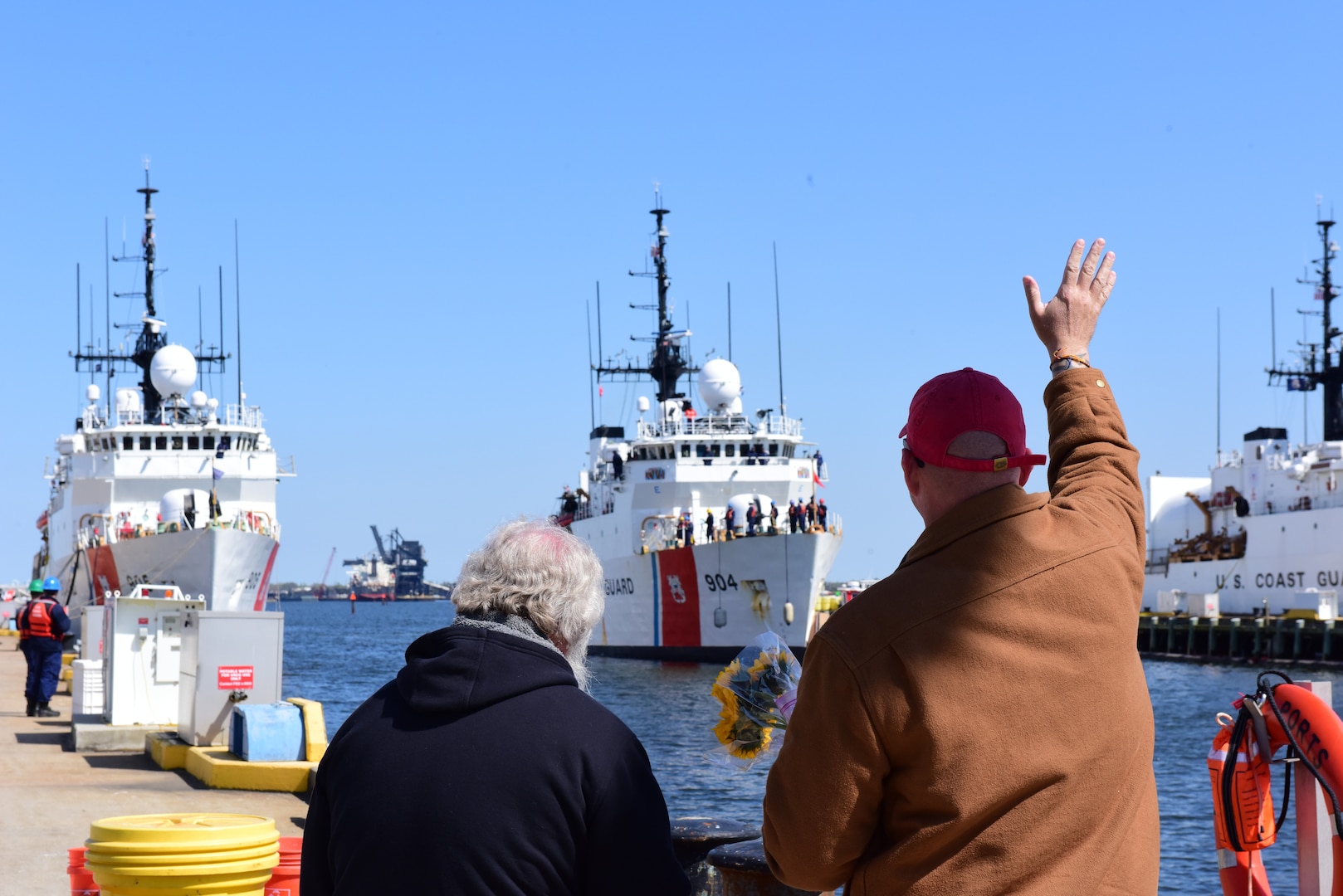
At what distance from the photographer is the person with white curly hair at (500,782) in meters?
2.48

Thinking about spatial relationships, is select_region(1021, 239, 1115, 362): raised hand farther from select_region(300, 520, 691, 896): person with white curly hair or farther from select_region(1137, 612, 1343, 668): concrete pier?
select_region(1137, 612, 1343, 668): concrete pier

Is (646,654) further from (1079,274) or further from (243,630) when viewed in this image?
(1079,274)

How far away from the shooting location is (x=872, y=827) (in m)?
2.37

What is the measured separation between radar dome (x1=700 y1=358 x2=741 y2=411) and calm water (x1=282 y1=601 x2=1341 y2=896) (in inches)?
321

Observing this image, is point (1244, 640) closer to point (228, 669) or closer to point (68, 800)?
point (228, 669)

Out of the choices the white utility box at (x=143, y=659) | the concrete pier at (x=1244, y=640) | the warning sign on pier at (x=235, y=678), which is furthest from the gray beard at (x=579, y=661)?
the concrete pier at (x=1244, y=640)

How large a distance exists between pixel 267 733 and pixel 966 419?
8310 mm

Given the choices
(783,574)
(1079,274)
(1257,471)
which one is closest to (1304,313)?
(1257,471)

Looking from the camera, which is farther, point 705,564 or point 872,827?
point 705,564

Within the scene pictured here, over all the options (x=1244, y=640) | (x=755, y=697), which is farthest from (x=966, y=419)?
(x=1244, y=640)

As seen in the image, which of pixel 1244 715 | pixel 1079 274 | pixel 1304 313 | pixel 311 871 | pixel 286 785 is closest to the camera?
pixel 311 871

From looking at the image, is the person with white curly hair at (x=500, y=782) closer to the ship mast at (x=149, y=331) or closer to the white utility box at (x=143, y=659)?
the white utility box at (x=143, y=659)

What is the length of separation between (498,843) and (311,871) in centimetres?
52

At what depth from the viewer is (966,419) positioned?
8.15 ft
